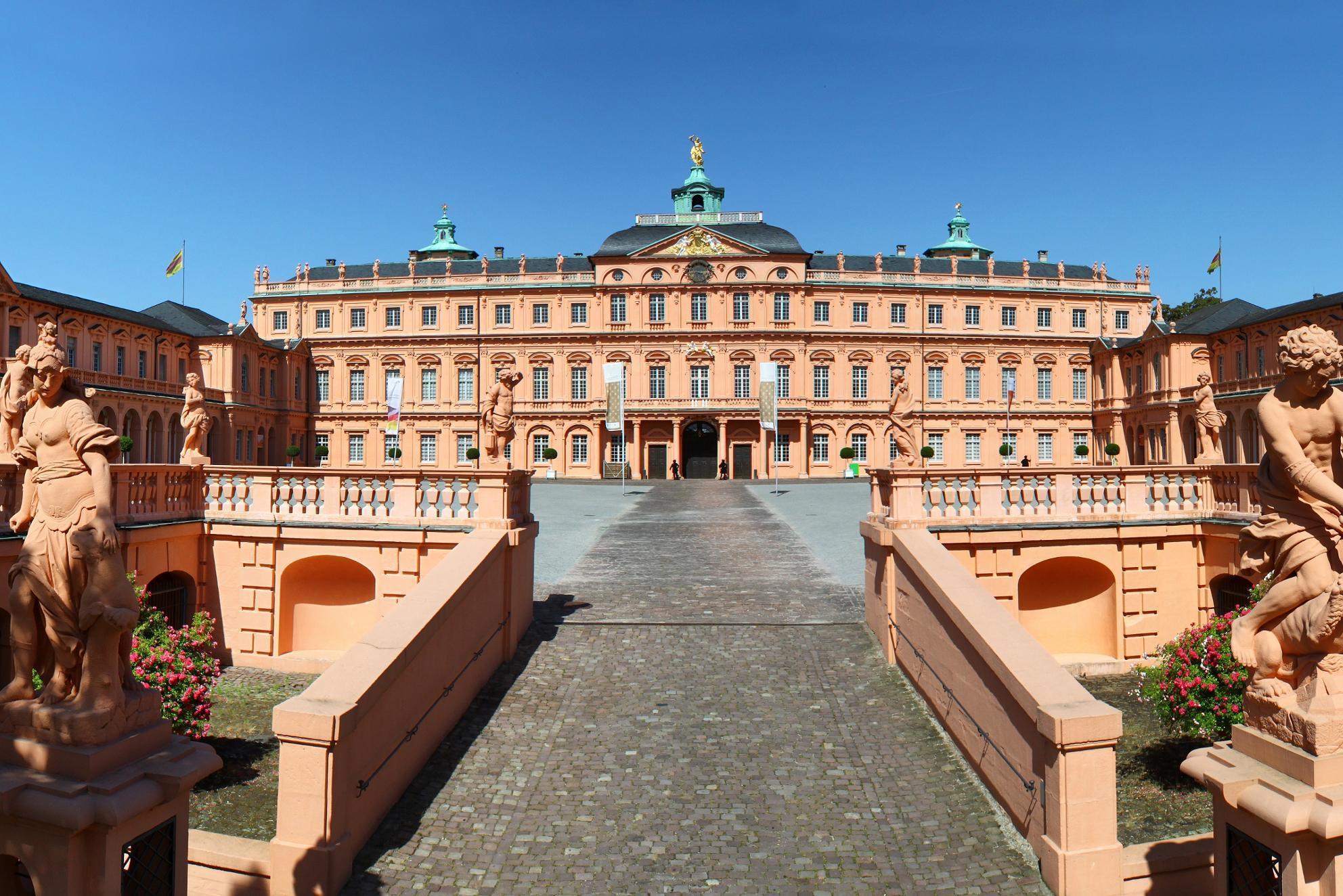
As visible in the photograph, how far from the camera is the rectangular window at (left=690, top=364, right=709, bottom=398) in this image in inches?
2228

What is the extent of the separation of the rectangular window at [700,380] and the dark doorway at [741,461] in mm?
4181

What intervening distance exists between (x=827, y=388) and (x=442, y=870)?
52742 millimetres

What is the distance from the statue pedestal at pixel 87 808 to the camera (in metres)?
3.99

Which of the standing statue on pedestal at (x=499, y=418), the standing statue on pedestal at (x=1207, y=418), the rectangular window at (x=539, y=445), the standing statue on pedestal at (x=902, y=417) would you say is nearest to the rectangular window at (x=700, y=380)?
the rectangular window at (x=539, y=445)

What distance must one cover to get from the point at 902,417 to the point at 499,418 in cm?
605

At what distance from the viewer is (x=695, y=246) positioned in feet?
186

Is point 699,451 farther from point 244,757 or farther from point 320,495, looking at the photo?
point 244,757

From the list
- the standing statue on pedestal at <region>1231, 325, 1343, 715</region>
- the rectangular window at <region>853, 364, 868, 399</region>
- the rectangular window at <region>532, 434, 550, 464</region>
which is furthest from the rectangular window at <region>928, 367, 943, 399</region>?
the standing statue on pedestal at <region>1231, 325, 1343, 715</region>

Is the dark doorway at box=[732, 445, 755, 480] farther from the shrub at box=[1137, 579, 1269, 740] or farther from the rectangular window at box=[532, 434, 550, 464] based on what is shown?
the shrub at box=[1137, 579, 1269, 740]

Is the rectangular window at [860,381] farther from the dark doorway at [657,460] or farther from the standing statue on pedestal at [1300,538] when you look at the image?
the standing statue on pedestal at [1300,538]

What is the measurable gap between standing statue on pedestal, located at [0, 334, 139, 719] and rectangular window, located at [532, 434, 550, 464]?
53.1 meters

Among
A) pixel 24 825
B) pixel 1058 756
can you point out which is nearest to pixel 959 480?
pixel 1058 756

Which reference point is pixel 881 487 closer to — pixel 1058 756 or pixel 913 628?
pixel 913 628

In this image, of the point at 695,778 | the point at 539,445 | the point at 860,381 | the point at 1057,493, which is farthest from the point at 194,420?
the point at 860,381
